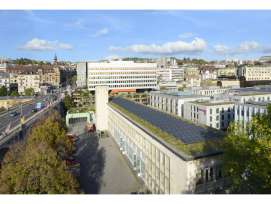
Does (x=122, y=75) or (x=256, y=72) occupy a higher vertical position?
(x=256, y=72)

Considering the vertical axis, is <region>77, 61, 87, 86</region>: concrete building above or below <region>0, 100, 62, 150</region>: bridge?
above

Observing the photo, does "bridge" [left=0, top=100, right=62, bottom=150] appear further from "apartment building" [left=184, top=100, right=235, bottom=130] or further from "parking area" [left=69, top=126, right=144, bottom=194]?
"apartment building" [left=184, top=100, right=235, bottom=130]

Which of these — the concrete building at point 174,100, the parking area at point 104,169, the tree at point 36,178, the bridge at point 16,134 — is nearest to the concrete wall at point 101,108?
the parking area at point 104,169

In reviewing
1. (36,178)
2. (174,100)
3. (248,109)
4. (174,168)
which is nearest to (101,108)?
(174,100)

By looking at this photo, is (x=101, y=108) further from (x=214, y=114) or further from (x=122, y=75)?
(x=122, y=75)

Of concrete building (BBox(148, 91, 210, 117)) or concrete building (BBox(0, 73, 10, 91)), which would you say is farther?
concrete building (BBox(0, 73, 10, 91))

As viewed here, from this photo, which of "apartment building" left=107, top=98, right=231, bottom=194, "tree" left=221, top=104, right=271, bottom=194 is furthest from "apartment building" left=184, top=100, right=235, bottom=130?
"tree" left=221, top=104, right=271, bottom=194
